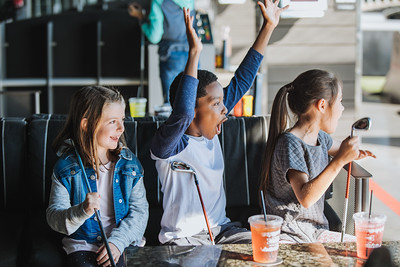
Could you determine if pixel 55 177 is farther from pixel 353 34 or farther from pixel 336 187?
pixel 353 34

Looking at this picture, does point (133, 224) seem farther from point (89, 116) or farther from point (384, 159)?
point (384, 159)

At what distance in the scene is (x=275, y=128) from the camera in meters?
2.35

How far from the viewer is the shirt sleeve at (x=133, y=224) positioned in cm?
225

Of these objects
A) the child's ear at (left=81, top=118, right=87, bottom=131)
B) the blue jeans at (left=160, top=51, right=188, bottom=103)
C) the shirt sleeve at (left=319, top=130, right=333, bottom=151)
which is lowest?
the shirt sleeve at (left=319, top=130, right=333, bottom=151)

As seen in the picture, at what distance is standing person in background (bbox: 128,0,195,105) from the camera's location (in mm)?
4992

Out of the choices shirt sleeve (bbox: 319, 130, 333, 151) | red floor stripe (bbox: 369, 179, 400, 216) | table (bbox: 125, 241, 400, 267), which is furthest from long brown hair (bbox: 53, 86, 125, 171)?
red floor stripe (bbox: 369, 179, 400, 216)

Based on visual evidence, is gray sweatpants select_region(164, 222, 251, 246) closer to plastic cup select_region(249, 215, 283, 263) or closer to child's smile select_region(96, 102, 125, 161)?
child's smile select_region(96, 102, 125, 161)

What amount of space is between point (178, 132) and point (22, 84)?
5454 millimetres

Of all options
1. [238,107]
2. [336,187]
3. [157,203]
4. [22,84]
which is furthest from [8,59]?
[336,187]

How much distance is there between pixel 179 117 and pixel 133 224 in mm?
496

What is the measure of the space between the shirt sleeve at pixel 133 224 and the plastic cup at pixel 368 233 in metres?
0.96

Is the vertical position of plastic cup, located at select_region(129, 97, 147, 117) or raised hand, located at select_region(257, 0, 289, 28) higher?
raised hand, located at select_region(257, 0, 289, 28)

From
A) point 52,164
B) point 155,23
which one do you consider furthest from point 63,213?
point 155,23

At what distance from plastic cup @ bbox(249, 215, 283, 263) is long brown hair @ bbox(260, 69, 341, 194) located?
68 centimetres
